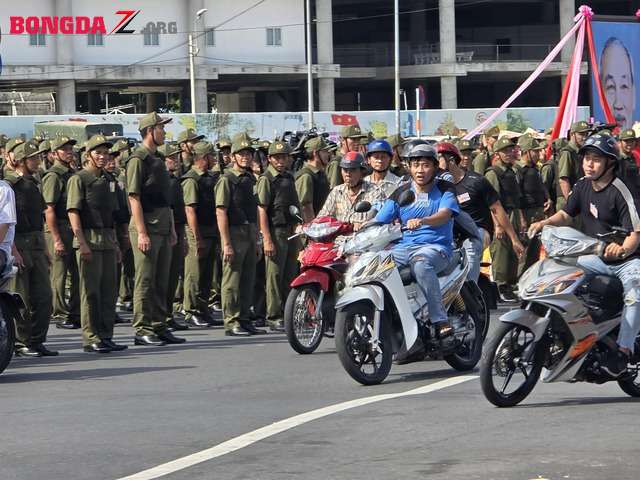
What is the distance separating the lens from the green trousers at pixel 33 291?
13.3m

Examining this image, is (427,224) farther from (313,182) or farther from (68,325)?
(68,325)

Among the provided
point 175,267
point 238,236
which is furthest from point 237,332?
point 175,267

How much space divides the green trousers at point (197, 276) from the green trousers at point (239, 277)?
1.17 m

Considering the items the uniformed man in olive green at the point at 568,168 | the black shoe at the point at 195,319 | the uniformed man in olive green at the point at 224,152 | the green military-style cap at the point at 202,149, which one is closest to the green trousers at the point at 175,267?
the black shoe at the point at 195,319

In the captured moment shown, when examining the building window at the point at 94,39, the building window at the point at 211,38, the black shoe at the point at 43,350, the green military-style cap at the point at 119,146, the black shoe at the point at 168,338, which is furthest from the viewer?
the building window at the point at 211,38

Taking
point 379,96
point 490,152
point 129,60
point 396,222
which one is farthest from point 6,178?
point 379,96

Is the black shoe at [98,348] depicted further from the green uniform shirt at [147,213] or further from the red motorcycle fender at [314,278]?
the red motorcycle fender at [314,278]

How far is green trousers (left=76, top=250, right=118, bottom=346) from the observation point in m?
13.3

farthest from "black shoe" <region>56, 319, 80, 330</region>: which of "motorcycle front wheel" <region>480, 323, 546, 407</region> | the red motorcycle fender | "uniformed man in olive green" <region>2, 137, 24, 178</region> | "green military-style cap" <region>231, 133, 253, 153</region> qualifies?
"motorcycle front wheel" <region>480, 323, 546, 407</region>

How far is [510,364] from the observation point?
908 cm

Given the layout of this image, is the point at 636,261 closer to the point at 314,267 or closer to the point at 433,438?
the point at 433,438

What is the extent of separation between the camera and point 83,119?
4816 centimetres

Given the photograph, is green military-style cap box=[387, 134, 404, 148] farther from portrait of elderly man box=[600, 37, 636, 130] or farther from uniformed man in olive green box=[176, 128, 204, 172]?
portrait of elderly man box=[600, 37, 636, 130]

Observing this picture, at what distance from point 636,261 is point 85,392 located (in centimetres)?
413
